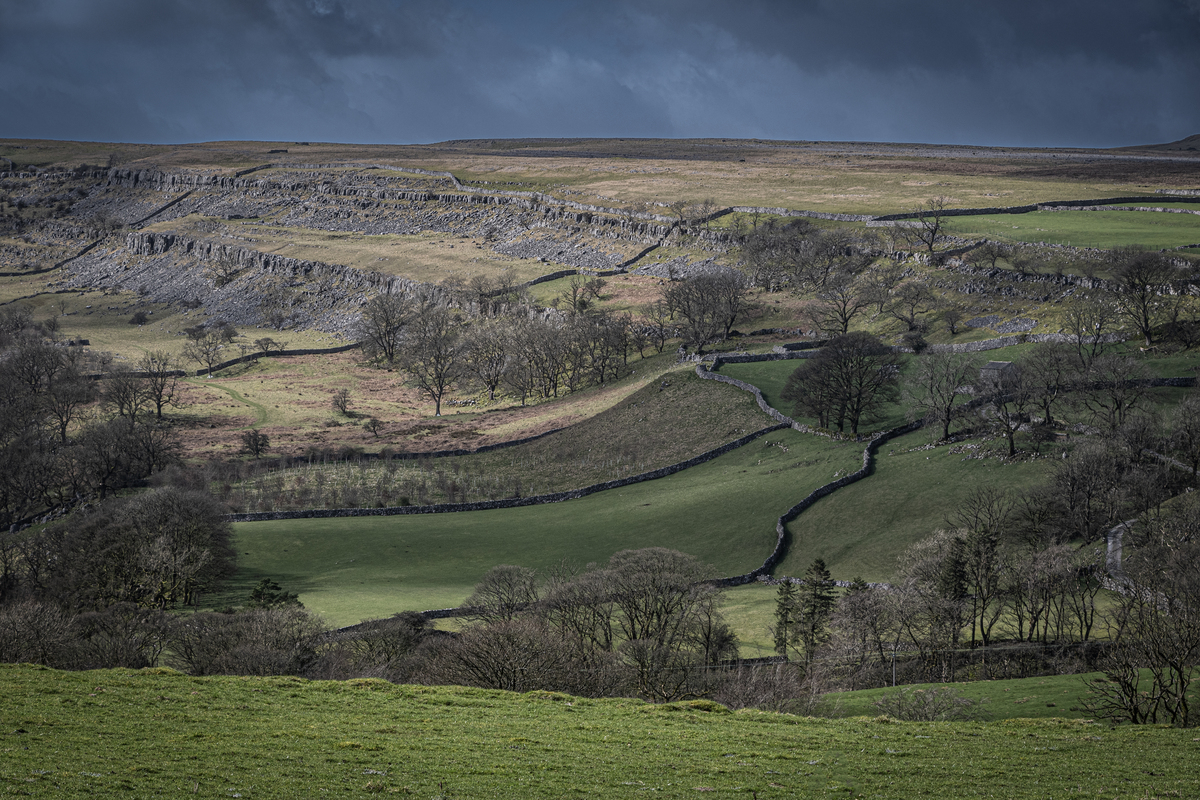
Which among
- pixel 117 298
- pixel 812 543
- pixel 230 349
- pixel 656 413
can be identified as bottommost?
pixel 812 543

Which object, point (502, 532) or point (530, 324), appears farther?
point (530, 324)

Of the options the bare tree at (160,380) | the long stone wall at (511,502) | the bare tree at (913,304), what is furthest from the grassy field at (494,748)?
the bare tree at (160,380)

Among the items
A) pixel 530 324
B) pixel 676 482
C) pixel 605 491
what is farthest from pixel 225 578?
pixel 530 324

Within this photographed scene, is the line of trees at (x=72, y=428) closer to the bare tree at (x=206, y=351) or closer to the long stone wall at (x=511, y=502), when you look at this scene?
the bare tree at (x=206, y=351)

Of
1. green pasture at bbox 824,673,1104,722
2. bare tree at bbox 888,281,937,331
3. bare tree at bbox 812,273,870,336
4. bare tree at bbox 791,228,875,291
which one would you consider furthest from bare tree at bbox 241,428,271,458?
green pasture at bbox 824,673,1104,722

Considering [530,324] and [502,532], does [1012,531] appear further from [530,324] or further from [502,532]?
[530,324]

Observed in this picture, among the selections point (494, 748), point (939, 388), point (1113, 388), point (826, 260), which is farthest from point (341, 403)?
point (494, 748)

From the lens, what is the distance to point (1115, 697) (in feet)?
103

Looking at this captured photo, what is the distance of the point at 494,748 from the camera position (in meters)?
23.5

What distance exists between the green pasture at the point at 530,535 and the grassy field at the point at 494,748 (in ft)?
88.1

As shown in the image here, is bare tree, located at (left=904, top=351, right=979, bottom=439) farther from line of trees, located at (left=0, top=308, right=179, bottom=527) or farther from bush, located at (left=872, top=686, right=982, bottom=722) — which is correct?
line of trees, located at (left=0, top=308, right=179, bottom=527)

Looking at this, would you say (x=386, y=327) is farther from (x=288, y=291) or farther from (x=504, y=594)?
(x=504, y=594)

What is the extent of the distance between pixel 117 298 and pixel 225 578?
16405 centimetres

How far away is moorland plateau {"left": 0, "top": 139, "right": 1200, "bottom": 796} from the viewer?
27391 millimetres
